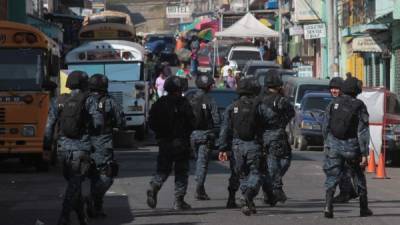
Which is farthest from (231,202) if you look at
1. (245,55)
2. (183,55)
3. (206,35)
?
(206,35)

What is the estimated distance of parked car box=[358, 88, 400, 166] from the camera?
69.1ft

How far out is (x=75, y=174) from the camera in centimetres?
1106

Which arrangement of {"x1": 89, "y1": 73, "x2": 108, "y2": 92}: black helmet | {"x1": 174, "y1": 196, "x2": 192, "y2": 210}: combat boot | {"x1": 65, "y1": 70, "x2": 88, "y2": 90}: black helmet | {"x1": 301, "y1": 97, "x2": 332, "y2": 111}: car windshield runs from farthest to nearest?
1. {"x1": 301, "y1": 97, "x2": 332, "y2": 111}: car windshield
2. {"x1": 174, "y1": 196, "x2": 192, "y2": 210}: combat boot
3. {"x1": 89, "y1": 73, "x2": 108, "y2": 92}: black helmet
4. {"x1": 65, "y1": 70, "x2": 88, "y2": 90}: black helmet

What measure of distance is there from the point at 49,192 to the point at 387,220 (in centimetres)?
602

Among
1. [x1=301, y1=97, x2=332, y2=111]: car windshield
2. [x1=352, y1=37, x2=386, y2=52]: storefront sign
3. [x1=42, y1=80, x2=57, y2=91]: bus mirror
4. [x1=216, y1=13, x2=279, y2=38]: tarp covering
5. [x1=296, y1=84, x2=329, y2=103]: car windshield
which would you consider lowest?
[x1=301, y1=97, x2=332, y2=111]: car windshield

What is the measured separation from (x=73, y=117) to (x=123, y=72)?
16412 mm

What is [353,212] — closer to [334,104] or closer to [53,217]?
[334,104]

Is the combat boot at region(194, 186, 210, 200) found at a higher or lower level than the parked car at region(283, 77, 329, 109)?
lower

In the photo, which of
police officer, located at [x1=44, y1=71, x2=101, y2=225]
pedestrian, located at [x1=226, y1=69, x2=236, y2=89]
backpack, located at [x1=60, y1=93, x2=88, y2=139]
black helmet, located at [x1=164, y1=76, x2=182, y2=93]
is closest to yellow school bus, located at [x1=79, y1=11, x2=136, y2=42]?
pedestrian, located at [x1=226, y1=69, x2=236, y2=89]

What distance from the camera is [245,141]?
498 inches

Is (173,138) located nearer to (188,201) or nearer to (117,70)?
(188,201)

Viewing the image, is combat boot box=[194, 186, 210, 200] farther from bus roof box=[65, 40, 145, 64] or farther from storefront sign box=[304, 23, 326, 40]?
storefront sign box=[304, 23, 326, 40]

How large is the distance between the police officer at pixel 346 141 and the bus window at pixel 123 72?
15.6m

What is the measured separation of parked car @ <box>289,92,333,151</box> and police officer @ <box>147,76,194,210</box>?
12.5 metres
